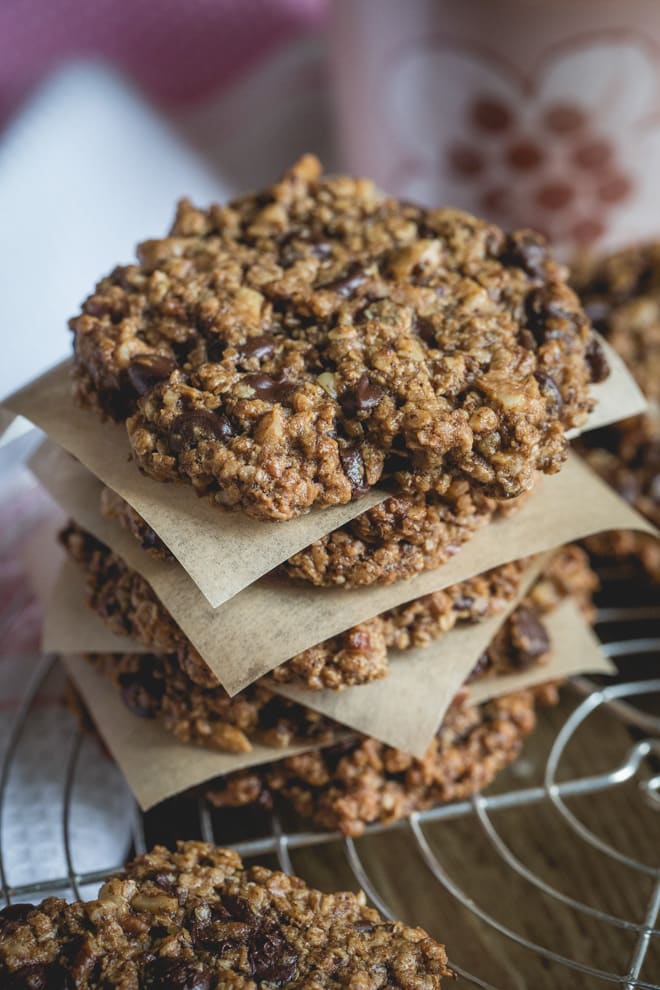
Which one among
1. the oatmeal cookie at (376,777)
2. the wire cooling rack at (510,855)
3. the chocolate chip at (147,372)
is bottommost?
the wire cooling rack at (510,855)

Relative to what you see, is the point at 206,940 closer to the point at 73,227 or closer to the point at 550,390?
the point at 550,390

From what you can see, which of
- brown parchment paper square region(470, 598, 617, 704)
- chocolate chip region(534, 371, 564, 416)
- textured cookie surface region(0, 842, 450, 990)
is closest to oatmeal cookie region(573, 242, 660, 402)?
brown parchment paper square region(470, 598, 617, 704)

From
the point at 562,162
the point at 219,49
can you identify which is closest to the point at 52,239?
the point at 219,49

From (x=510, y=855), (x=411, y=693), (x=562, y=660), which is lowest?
(x=510, y=855)

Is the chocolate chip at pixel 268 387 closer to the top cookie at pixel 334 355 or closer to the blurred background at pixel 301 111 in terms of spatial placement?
the top cookie at pixel 334 355

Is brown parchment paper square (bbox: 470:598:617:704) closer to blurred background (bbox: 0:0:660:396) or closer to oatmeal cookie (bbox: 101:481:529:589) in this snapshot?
oatmeal cookie (bbox: 101:481:529:589)

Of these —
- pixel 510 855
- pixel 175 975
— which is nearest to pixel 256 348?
pixel 175 975

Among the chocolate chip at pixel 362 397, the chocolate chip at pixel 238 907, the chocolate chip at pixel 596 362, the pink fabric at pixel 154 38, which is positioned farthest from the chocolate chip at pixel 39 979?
the pink fabric at pixel 154 38

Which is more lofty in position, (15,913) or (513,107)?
(513,107)
